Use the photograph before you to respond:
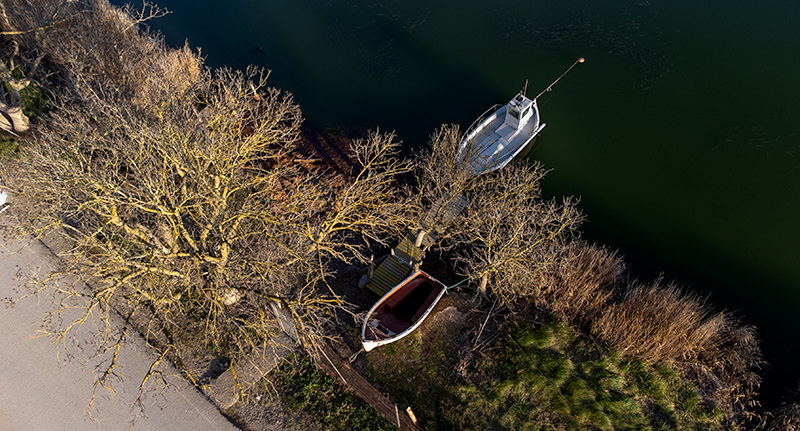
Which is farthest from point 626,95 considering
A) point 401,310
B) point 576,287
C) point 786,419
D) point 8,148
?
point 8,148

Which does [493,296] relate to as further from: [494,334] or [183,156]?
[183,156]

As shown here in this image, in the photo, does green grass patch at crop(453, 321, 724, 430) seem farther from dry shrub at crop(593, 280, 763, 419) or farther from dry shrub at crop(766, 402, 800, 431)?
dry shrub at crop(766, 402, 800, 431)

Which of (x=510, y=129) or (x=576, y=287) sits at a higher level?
(x=510, y=129)

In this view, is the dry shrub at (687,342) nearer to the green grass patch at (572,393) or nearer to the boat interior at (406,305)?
the green grass patch at (572,393)

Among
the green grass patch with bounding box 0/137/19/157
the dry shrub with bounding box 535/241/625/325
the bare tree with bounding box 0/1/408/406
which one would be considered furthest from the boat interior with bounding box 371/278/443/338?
the green grass patch with bounding box 0/137/19/157

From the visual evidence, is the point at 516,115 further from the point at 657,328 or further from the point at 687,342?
the point at 687,342

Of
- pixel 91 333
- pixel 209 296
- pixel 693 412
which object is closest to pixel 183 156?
pixel 209 296
